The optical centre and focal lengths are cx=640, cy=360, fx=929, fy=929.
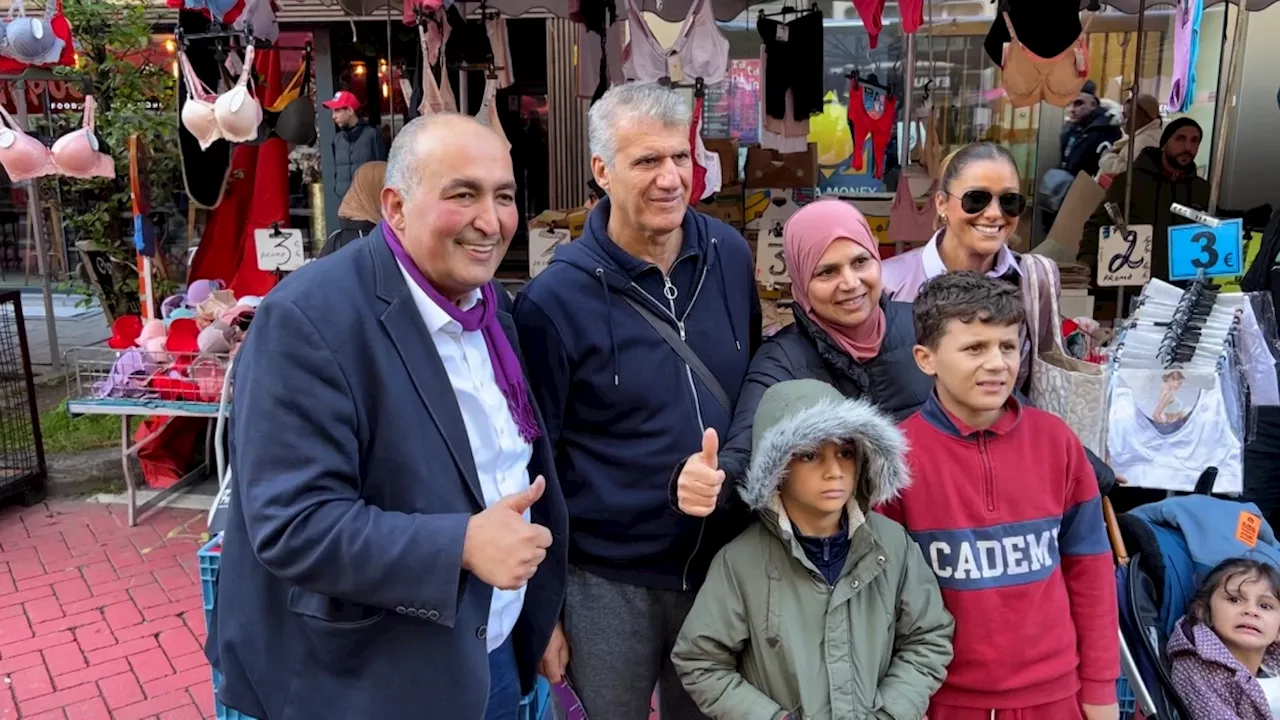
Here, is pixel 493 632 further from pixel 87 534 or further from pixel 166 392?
pixel 87 534

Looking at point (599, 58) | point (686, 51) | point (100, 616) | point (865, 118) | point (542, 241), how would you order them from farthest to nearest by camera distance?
point (865, 118), point (599, 58), point (542, 241), point (686, 51), point (100, 616)

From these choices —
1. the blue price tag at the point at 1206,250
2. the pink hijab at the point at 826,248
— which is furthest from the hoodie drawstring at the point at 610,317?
the blue price tag at the point at 1206,250

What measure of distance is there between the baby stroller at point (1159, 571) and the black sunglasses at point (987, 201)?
0.84 m

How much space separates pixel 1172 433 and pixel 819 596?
4.51 ft

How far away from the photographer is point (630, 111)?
205 centimetres

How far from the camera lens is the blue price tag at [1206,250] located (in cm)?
279

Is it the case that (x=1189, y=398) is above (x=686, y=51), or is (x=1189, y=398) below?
below

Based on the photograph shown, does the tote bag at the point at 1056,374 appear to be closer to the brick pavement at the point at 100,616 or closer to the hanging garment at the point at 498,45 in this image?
the brick pavement at the point at 100,616

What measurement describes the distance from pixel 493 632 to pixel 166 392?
3624 mm

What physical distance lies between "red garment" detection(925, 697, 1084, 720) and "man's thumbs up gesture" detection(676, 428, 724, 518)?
80 cm

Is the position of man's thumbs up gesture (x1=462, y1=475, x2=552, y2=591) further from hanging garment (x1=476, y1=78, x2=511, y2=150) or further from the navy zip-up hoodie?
hanging garment (x1=476, y1=78, x2=511, y2=150)

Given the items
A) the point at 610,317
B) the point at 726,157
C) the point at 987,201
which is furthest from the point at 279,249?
the point at 987,201

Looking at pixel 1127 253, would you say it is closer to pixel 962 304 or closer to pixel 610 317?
pixel 962 304

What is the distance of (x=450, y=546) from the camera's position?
1475 millimetres
